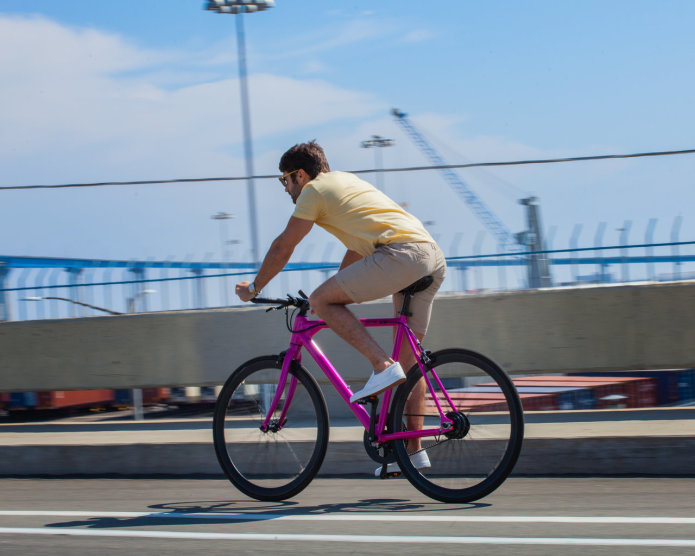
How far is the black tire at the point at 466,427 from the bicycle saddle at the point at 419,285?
0.38 meters

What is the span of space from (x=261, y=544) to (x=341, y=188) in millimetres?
1905

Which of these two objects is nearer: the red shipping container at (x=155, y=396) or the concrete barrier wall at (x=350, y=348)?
the concrete barrier wall at (x=350, y=348)

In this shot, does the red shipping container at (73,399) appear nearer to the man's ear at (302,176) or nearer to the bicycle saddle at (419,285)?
the man's ear at (302,176)

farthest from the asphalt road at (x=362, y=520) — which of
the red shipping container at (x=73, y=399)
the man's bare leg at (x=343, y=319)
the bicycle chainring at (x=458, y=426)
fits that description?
the red shipping container at (x=73, y=399)

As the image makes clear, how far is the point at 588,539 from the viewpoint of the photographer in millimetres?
3775

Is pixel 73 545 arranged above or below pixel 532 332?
below

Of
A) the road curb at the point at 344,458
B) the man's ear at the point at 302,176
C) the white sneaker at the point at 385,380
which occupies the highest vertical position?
the man's ear at the point at 302,176

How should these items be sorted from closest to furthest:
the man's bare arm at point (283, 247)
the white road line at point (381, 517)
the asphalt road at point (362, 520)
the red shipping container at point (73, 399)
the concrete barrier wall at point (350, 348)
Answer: the asphalt road at point (362, 520)
the white road line at point (381, 517)
the man's bare arm at point (283, 247)
the concrete barrier wall at point (350, 348)
the red shipping container at point (73, 399)

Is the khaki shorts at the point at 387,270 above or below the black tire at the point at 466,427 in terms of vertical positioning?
above

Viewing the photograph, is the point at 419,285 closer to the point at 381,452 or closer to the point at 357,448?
the point at 381,452

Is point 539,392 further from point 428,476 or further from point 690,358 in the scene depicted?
point 428,476

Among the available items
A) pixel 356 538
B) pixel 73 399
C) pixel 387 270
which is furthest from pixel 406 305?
pixel 73 399

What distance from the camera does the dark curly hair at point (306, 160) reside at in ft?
16.2

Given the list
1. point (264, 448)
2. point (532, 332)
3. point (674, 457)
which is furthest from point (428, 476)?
point (532, 332)
